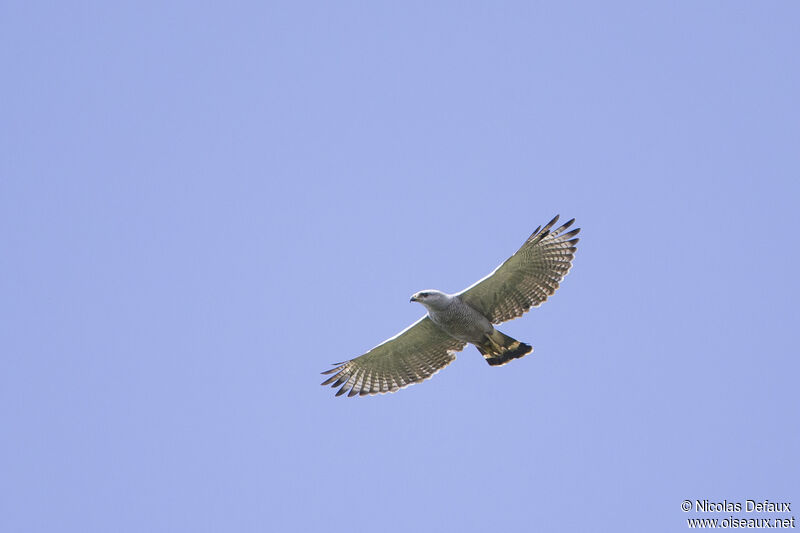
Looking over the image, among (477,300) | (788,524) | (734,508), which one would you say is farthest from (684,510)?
(477,300)

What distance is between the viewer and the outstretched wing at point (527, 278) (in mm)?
12195

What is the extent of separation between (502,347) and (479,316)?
0.71m

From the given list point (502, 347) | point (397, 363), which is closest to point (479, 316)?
point (502, 347)

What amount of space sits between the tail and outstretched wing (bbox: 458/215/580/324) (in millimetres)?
266

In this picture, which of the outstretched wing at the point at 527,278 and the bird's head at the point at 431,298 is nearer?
the bird's head at the point at 431,298

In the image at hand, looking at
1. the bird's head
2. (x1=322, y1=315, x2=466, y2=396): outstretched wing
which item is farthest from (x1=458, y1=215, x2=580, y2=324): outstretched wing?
(x1=322, y1=315, x2=466, y2=396): outstretched wing

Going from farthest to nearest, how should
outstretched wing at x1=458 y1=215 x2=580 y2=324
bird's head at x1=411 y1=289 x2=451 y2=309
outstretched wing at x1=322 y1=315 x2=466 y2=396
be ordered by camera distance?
outstretched wing at x1=322 y1=315 x2=466 y2=396 < outstretched wing at x1=458 y1=215 x2=580 y2=324 < bird's head at x1=411 y1=289 x2=451 y2=309

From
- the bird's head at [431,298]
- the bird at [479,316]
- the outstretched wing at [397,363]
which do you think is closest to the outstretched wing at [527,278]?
the bird at [479,316]

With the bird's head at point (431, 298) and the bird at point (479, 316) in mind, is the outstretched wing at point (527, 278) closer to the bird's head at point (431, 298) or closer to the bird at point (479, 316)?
the bird at point (479, 316)

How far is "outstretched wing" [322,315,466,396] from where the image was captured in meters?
13.0

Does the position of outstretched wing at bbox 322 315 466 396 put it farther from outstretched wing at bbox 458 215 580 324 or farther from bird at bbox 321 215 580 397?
outstretched wing at bbox 458 215 580 324

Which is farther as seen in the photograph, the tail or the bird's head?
the tail

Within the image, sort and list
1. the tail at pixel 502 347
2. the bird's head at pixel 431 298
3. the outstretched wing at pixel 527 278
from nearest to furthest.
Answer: the bird's head at pixel 431 298 → the outstretched wing at pixel 527 278 → the tail at pixel 502 347

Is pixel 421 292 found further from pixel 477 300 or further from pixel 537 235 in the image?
pixel 537 235
